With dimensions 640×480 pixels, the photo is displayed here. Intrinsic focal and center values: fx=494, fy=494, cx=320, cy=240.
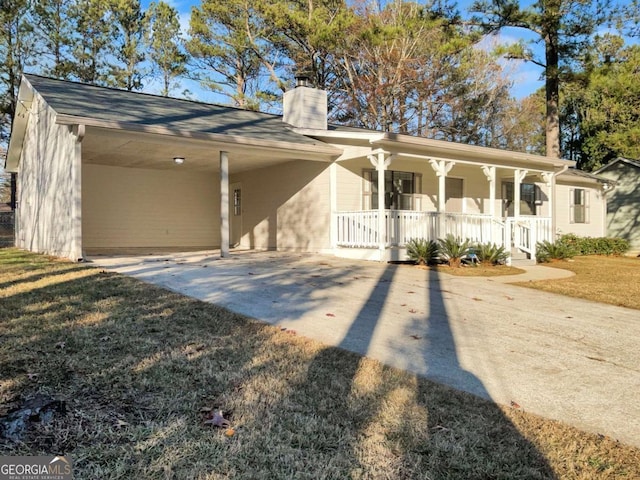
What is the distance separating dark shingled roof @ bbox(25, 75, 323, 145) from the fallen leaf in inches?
311

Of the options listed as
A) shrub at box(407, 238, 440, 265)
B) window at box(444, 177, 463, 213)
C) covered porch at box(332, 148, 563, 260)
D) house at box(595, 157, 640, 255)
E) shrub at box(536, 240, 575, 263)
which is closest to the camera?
shrub at box(407, 238, 440, 265)

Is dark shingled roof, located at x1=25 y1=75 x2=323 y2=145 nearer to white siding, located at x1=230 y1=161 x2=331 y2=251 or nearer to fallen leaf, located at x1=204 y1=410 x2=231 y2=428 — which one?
white siding, located at x1=230 y1=161 x2=331 y2=251

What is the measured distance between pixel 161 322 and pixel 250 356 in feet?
4.45

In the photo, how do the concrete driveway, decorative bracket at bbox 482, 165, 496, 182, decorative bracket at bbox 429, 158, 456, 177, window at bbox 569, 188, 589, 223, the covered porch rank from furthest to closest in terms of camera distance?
window at bbox 569, 188, 589, 223 → decorative bracket at bbox 482, 165, 496, 182 → decorative bracket at bbox 429, 158, 456, 177 → the covered porch → the concrete driveway

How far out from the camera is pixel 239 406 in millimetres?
2855

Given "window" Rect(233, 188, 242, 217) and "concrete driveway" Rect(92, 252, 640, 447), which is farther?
"window" Rect(233, 188, 242, 217)

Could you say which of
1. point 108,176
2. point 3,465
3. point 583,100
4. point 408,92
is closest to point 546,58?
point 408,92

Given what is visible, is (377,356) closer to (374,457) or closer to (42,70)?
(374,457)

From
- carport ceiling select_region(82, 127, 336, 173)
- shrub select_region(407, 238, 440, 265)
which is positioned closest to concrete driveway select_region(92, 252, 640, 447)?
shrub select_region(407, 238, 440, 265)

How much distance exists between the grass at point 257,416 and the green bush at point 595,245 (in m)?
14.9

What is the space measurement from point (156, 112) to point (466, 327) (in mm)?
9168

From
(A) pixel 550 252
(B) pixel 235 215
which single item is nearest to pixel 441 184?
(A) pixel 550 252

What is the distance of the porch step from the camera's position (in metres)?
11.9

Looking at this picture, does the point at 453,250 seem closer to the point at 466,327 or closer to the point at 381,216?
the point at 381,216
